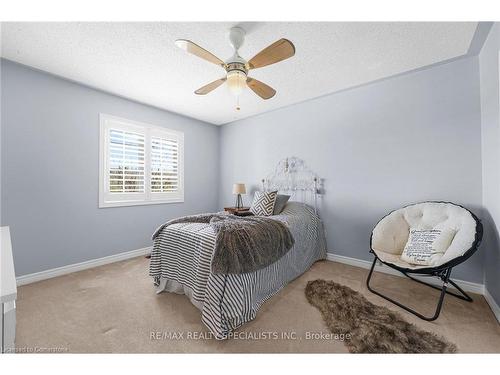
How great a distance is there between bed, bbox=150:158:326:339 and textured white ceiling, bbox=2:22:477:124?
172 cm

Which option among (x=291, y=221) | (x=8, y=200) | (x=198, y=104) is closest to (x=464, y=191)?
(x=291, y=221)

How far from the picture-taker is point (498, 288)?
1782 millimetres

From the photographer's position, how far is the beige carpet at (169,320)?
1.45 m

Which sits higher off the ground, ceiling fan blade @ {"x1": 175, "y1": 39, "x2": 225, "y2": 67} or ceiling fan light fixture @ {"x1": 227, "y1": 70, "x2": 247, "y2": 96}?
ceiling fan blade @ {"x1": 175, "y1": 39, "x2": 225, "y2": 67}

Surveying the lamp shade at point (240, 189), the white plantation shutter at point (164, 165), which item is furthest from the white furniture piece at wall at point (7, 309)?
the lamp shade at point (240, 189)

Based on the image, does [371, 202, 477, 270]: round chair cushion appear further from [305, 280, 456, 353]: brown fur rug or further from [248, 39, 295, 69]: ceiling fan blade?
[248, 39, 295, 69]: ceiling fan blade

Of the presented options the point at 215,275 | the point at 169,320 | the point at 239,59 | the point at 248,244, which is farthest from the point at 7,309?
the point at 239,59

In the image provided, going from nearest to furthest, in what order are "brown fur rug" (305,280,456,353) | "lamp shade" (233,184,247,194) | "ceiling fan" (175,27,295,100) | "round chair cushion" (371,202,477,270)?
"brown fur rug" (305,280,456,353) → "ceiling fan" (175,27,295,100) → "round chair cushion" (371,202,477,270) → "lamp shade" (233,184,247,194)

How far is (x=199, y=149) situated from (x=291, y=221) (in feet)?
8.47

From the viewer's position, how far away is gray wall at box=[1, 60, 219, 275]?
7.55 ft

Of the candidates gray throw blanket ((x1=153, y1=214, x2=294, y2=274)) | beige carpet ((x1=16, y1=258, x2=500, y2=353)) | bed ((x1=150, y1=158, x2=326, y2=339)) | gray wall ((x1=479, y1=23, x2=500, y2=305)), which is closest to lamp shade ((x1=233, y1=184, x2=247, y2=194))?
bed ((x1=150, y1=158, x2=326, y2=339))

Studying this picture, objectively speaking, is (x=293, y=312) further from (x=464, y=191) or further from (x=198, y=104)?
(x=198, y=104)

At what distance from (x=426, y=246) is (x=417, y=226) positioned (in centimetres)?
27
